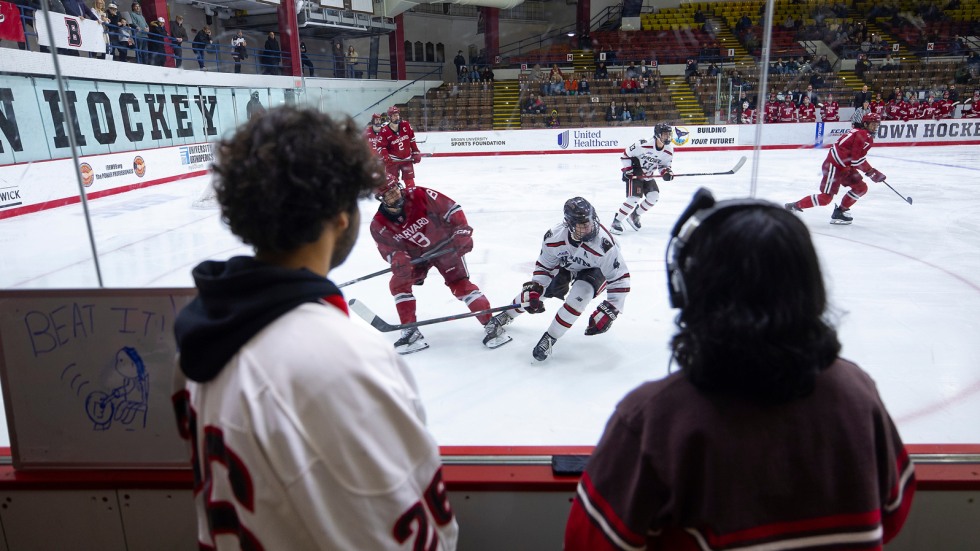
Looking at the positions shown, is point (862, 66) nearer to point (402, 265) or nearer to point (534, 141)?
point (402, 265)

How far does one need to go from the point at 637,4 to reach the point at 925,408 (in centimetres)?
288

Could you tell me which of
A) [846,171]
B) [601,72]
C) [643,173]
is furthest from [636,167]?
[846,171]

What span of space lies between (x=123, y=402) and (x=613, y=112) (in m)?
7.65

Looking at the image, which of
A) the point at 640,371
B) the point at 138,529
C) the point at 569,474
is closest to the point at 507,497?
the point at 569,474

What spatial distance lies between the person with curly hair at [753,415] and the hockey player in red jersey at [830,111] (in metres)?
4.94

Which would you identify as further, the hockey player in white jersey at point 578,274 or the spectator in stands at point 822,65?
the spectator in stands at point 822,65

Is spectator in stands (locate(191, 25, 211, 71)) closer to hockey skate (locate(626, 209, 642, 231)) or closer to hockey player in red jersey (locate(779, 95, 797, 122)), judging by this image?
hockey skate (locate(626, 209, 642, 231))

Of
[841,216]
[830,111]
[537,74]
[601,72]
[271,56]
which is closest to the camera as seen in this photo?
[271,56]

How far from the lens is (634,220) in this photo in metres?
5.52

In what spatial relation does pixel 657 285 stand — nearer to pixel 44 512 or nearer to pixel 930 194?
pixel 44 512

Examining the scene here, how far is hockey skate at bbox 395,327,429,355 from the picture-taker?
3041 mm

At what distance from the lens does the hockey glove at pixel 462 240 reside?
326 cm

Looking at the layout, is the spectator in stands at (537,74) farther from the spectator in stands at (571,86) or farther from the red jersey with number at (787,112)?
the red jersey with number at (787,112)

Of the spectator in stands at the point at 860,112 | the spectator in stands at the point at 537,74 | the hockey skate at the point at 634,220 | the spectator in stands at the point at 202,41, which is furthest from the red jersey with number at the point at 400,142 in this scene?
the spectator in stands at the point at 860,112
